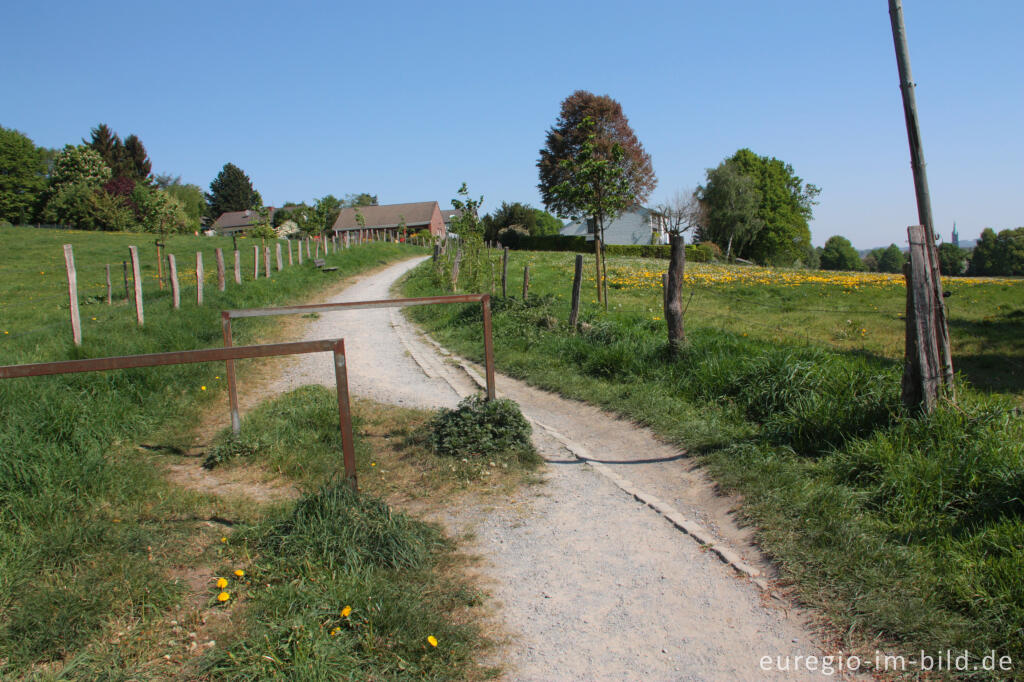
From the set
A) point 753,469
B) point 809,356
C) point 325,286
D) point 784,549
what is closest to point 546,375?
point 809,356

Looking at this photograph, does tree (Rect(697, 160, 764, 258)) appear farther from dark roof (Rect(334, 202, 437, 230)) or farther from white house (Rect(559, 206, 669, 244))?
dark roof (Rect(334, 202, 437, 230))

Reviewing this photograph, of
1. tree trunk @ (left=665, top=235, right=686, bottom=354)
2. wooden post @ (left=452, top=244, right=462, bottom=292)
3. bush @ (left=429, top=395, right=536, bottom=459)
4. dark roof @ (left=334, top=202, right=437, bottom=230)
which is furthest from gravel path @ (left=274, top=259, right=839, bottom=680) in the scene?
dark roof @ (left=334, top=202, right=437, bottom=230)

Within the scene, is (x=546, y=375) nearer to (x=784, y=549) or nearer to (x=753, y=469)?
(x=753, y=469)

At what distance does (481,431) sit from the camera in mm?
6051

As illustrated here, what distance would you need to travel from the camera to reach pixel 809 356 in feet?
23.5

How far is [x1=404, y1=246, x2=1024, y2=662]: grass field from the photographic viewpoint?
10.9 feet

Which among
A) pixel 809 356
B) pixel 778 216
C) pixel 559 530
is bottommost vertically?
pixel 559 530

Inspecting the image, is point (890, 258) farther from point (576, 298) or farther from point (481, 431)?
point (481, 431)

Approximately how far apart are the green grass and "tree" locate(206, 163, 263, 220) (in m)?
97.2

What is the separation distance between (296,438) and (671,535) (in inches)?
152

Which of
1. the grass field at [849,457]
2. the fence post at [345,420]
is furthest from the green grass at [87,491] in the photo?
the grass field at [849,457]

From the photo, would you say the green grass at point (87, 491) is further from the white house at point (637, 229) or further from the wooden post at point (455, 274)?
the white house at point (637, 229)

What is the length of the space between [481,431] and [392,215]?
94939 millimetres

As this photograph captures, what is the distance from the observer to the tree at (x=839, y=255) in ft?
394
